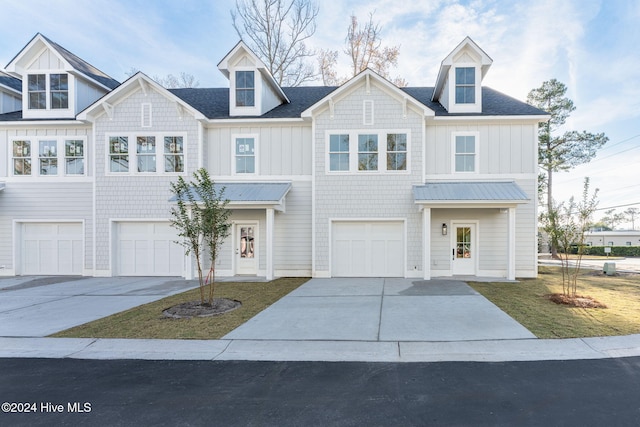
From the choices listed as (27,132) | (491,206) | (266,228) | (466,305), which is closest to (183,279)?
(266,228)

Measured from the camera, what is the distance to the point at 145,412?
3484 mm

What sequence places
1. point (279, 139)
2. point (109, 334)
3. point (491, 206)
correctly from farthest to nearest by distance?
point (279, 139) → point (491, 206) → point (109, 334)

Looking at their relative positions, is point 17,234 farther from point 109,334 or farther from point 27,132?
point 109,334

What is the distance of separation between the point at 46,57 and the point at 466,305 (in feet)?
58.8

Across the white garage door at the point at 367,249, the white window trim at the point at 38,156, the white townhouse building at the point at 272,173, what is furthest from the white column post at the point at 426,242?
the white window trim at the point at 38,156

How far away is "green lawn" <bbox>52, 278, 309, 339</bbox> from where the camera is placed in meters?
5.88

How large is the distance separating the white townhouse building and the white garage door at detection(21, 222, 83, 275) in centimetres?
A: 6

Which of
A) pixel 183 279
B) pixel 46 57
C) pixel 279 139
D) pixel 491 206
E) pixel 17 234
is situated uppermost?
pixel 46 57

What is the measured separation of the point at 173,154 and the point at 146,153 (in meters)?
1.09

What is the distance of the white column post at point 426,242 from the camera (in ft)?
37.4

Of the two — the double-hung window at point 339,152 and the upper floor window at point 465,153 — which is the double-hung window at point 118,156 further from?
the upper floor window at point 465,153

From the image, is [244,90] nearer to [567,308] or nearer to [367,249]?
[367,249]

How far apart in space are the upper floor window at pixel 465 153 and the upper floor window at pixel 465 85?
1548 millimetres

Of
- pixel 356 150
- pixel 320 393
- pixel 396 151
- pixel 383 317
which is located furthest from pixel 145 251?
pixel 320 393
